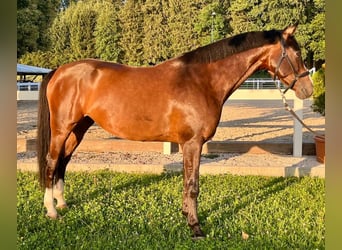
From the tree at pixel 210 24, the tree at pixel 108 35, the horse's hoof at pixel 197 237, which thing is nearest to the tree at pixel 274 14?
the tree at pixel 210 24

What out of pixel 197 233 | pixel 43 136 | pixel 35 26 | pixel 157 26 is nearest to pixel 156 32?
pixel 157 26

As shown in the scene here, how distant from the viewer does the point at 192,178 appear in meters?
3.52

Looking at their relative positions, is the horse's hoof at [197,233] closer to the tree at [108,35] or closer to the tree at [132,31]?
the tree at [132,31]

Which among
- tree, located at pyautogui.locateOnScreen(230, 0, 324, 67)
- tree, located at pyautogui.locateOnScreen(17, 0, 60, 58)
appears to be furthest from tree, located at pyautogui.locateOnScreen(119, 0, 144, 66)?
tree, located at pyautogui.locateOnScreen(17, 0, 60, 58)

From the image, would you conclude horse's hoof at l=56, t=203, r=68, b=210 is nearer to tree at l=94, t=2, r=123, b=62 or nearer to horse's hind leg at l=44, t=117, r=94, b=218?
horse's hind leg at l=44, t=117, r=94, b=218

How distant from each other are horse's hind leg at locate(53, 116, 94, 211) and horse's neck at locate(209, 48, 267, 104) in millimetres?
1559

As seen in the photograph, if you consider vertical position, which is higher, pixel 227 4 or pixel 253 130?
pixel 227 4

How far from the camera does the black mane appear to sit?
11.3 ft

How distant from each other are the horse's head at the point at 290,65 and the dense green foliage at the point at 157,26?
31.9m

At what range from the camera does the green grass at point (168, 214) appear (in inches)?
127

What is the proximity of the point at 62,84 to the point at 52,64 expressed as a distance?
33.8 metres
